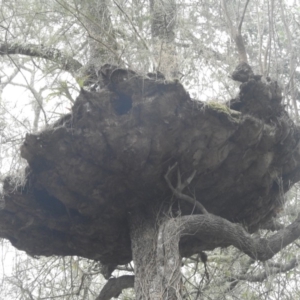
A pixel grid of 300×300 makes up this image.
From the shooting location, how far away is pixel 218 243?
5359mm

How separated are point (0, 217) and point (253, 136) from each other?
281 centimetres

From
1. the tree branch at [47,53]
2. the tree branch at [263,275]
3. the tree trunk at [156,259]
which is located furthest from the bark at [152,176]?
the tree branch at [47,53]

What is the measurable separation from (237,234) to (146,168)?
119 cm

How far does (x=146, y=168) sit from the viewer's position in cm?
436

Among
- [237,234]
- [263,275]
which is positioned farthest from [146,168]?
[263,275]

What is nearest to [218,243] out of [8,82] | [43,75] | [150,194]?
[150,194]

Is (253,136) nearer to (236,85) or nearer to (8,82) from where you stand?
(236,85)

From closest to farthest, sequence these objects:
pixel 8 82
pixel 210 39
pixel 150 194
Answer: pixel 150 194
pixel 210 39
pixel 8 82

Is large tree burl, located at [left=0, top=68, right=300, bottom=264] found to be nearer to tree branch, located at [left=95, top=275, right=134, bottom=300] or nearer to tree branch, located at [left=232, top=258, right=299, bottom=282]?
tree branch, located at [left=95, top=275, right=134, bottom=300]

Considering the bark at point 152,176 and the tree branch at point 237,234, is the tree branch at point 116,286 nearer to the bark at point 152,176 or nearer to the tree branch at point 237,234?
the bark at point 152,176

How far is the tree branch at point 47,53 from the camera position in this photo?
5.48 m

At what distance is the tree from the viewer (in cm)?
410

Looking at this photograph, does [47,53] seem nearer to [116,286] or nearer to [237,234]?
[116,286]

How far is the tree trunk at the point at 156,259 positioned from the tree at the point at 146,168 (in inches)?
0.4
